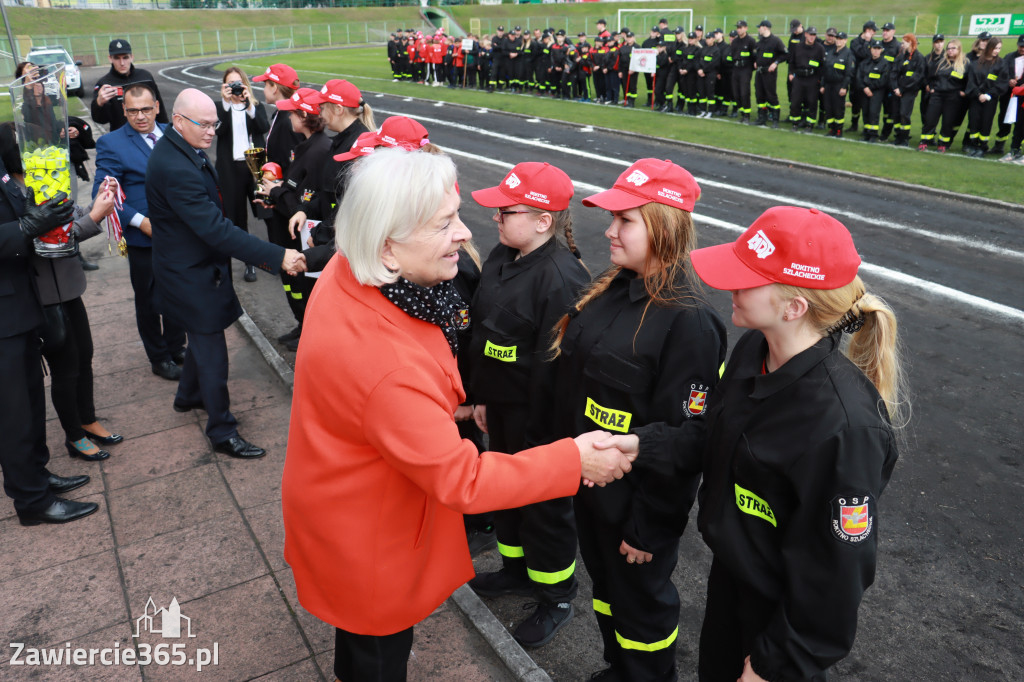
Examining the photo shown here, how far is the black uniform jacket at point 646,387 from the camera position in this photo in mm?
3010

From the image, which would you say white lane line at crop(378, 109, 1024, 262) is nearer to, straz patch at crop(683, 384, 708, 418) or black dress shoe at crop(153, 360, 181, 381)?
straz patch at crop(683, 384, 708, 418)

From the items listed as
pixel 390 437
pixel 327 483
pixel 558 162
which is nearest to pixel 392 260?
pixel 390 437

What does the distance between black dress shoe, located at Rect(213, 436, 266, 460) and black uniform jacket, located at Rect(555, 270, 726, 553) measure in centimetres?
309

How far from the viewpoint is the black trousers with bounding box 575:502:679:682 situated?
3283mm

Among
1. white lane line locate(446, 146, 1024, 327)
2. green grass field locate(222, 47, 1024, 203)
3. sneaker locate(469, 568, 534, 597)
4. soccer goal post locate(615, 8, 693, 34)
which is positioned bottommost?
sneaker locate(469, 568, 534, 597)

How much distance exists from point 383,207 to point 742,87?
19.9 m

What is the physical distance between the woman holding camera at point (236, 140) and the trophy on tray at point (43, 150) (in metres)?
4.21

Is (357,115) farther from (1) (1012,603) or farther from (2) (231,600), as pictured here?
(1) (1012,603)

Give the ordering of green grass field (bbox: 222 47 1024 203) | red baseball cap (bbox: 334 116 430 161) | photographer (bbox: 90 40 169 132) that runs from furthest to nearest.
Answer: green grass field (bbox: 222 47 1024 203)
photographer (bbox: 90 40 169 132)
red baseball cap (bbox: 334 116 430 161)

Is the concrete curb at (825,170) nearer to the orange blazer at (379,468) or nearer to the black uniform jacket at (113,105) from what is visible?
the black uniform jacket at (113,105)

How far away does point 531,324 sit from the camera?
Answer: 12.4 ft

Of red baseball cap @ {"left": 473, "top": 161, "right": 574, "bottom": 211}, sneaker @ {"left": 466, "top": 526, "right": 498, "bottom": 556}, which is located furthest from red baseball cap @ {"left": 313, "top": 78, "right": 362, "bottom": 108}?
sneaker @ {"left": 466, "top": 526, "right": 498, "bottom": 556}

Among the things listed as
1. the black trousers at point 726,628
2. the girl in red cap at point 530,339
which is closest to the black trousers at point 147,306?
the girl in red cap at point 530,339

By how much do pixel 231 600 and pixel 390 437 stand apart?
2.43m
